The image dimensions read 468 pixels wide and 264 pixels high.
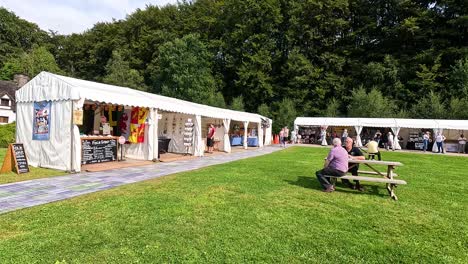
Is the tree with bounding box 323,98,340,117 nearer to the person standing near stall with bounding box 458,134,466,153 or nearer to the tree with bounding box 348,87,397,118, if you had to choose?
the tree with bounding box 348,87,397,118

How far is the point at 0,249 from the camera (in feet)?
10.4

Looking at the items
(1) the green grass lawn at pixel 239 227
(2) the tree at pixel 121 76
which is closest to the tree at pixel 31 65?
(2) the tree at pixel 121 76

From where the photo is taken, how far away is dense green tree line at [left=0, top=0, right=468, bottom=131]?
3033 centimetres

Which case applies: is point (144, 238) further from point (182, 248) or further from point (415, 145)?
point (415, 145)

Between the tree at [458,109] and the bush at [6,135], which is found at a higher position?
the tree at [458,109]

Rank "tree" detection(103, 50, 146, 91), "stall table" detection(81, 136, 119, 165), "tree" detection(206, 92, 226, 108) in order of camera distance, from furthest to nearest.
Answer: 1. "tree" detection(103, 50, 146, 91)
2. "tree" detection(206, 92, 226, 108)
3. "stall table" detection(81, 136, 119, 165)

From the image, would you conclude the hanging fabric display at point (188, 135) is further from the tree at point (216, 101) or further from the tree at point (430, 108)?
the tree at point (430, 108)

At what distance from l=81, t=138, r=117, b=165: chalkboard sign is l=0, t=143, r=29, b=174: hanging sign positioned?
1540 mm

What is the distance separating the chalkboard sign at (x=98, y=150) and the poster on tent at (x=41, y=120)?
1011 mm

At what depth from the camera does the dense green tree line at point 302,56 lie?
99.5 feet

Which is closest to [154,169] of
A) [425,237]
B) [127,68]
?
[425,237]

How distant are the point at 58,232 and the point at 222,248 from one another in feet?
6.54

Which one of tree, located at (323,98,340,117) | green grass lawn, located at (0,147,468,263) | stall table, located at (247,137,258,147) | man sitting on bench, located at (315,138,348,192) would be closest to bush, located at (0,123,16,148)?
green grass lawn, located at (0,147,468,263)

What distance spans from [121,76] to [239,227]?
116 ft
